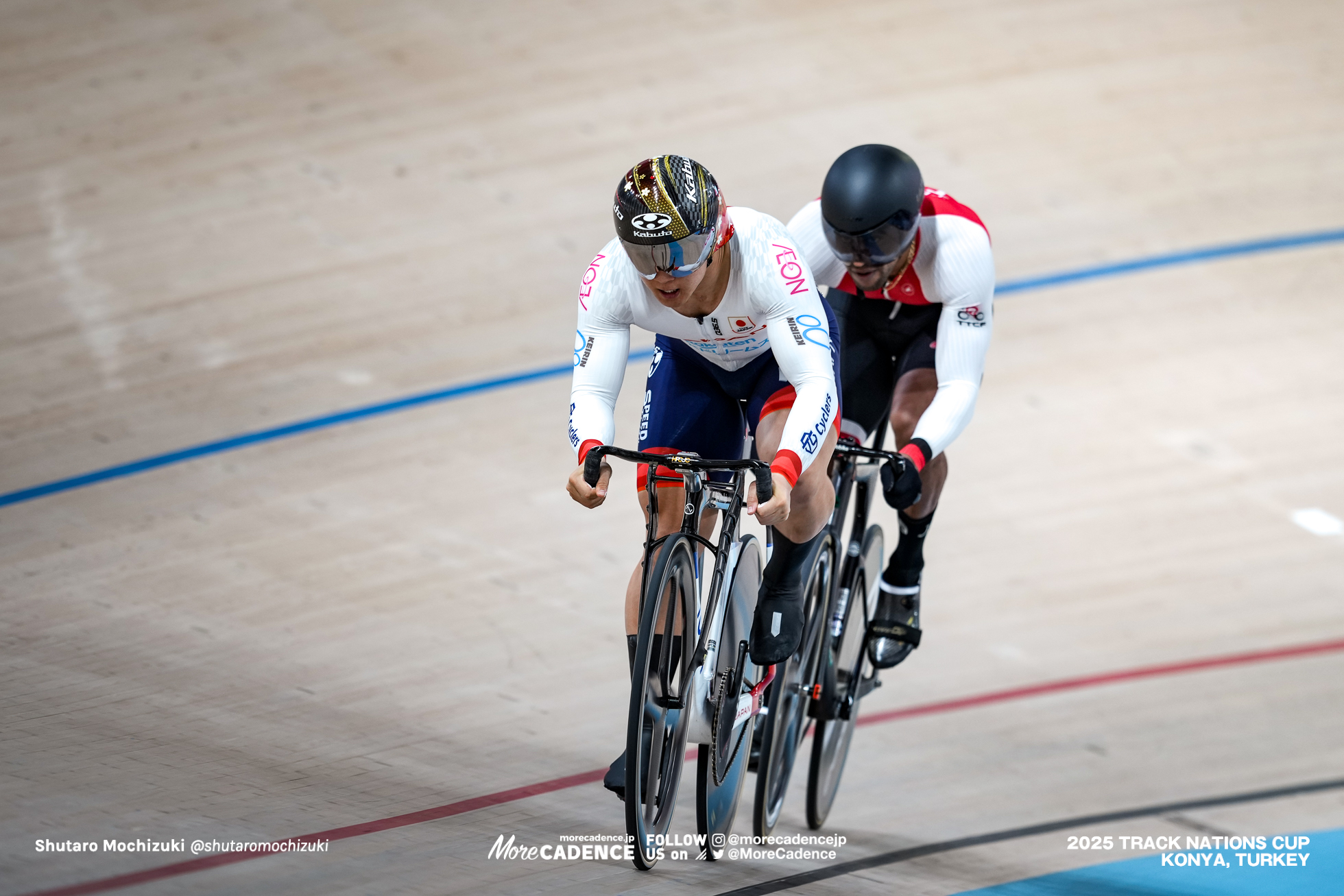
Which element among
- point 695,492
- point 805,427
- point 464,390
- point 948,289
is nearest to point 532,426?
point 464,390

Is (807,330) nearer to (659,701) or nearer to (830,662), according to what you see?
A: (659,701)

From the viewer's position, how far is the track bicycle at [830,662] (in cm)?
314

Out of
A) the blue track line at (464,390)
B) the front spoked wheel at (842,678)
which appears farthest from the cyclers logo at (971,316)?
the blue track line at (464,390)

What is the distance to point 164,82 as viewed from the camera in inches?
257

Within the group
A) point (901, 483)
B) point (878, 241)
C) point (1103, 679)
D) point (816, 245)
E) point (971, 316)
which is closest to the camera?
point (901, 483)

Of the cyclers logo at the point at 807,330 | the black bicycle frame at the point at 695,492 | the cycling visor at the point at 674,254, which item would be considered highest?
the cycling visor at the point at 674,254

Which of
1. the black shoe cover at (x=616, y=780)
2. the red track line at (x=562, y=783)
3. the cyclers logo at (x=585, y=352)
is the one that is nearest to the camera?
the red track line at (x=562, y=783)

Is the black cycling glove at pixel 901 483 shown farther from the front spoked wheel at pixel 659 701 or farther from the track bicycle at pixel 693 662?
the front spoked wheel at pixel 659 701

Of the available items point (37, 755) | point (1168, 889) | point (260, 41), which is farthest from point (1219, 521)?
point (260, 41)

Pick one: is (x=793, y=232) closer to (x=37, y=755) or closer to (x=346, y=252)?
(x=37, y=755)

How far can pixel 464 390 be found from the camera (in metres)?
5.08

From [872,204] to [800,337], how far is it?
1.63 ft

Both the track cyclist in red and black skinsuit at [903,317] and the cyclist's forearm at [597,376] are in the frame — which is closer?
the cyclist's forearm at [597,376]

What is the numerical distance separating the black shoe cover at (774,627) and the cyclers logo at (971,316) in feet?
2.56
